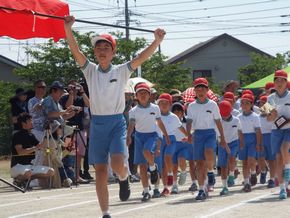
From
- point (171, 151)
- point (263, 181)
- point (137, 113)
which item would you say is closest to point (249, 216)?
point (137, 113)

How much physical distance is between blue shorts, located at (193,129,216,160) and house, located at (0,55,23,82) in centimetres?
4443

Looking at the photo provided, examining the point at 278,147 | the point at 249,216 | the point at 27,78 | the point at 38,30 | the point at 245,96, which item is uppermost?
the point at 27,78

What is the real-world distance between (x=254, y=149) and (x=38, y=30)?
17.3ft

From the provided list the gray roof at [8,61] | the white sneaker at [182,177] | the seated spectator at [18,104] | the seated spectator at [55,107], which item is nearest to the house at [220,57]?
the gray roof at [8,61]

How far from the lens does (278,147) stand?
1245 centimetres

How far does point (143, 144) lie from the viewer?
13.1m

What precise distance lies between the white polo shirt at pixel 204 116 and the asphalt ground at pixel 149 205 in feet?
4.12

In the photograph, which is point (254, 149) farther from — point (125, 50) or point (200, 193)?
point (125, 50)

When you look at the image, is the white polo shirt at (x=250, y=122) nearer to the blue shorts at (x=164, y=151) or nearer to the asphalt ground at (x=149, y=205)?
the asphalt ground at (x=149, y=205)

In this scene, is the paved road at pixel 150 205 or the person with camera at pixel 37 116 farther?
the person with camera at pixel 37 116

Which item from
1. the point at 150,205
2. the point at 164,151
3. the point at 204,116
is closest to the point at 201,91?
the point at 204,116

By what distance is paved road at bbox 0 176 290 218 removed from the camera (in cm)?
1030

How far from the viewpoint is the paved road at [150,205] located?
10.3 m

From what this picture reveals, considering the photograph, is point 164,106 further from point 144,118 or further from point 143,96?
point 144,118
